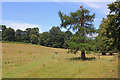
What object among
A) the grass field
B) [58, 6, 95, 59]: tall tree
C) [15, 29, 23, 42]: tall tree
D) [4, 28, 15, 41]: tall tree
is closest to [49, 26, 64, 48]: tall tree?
[4, 28, 15, 41]: tall tree

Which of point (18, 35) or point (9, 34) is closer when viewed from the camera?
point (9, 34)

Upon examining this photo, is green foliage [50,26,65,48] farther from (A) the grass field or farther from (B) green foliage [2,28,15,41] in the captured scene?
(A) the grass field

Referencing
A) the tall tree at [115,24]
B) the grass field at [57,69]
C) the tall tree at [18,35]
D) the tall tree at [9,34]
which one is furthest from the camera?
the tall tree at [18,35]

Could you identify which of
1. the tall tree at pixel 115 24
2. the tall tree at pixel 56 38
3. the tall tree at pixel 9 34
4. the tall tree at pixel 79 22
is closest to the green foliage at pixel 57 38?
the tall tree at pixel 56 38

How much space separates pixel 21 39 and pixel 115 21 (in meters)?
115

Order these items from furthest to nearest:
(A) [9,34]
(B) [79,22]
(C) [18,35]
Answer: (C) [18,35]
(A) [9,34]
(B) [79,22]

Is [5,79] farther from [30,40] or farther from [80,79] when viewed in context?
[30,40]

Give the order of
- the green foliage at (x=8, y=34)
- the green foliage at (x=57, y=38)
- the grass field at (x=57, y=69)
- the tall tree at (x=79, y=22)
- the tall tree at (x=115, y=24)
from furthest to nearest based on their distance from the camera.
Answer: the green foliage at (x=8, y=34)
the green foliage at (x=57, y=38)
the tall tree at (x=79, y=22)
the tall tree at (x=115, y=24)
the grass field at (x=57, y=69)

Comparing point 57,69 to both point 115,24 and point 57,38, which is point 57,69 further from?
point 57,38

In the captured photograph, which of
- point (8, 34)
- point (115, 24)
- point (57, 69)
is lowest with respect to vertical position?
point (57, 69)

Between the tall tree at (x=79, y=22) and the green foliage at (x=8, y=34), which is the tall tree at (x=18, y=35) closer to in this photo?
the green foliage at (x=8, y=34)

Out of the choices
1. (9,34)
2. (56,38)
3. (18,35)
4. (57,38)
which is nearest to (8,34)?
(9,34)

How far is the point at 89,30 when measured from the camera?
80.0 feet

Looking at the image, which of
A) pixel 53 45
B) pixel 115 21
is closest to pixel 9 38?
pixel 53 45
